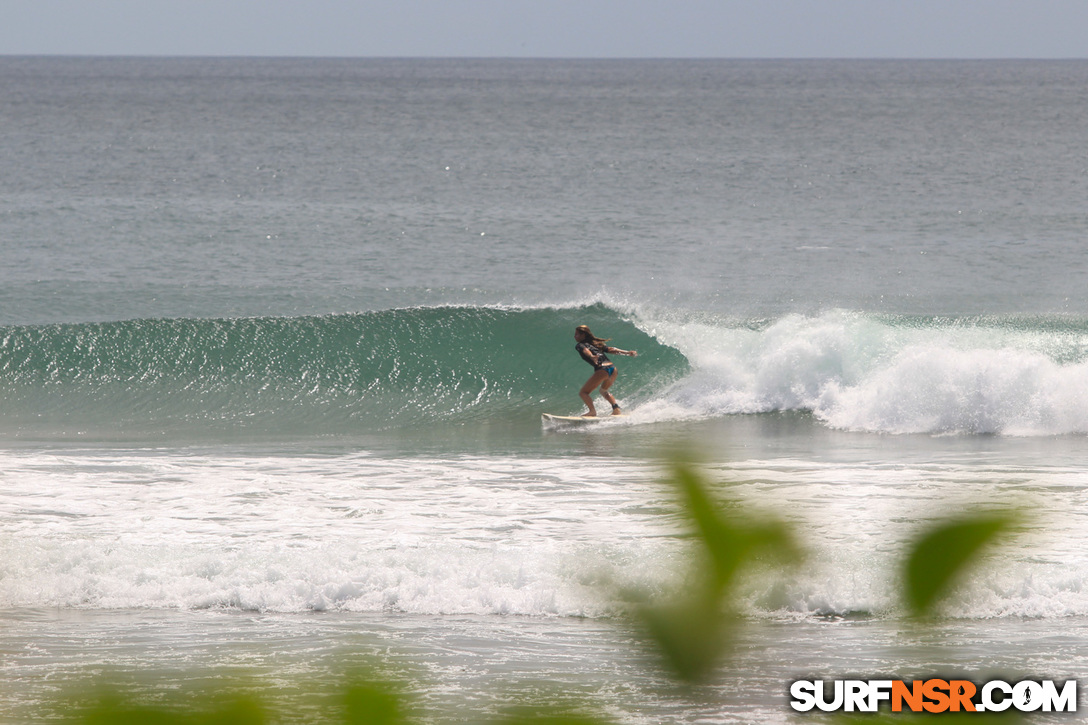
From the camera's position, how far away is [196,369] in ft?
61.1

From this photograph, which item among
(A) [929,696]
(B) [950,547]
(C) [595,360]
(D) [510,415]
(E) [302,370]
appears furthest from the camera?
(E) [302,370]

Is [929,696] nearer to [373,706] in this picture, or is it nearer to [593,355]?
[373,706]

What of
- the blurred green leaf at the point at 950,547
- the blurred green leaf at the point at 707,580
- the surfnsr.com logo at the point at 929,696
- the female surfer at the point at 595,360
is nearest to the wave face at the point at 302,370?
the female surfer at the point at 595,360

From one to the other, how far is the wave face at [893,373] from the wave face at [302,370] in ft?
3.93

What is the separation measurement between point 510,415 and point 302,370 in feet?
13.0

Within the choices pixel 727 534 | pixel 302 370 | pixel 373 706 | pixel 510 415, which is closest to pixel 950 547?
pixel 727 534

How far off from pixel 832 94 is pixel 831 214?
249 feet

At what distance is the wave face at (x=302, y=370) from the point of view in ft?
53.5

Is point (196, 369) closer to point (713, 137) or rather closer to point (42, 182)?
point (42, 182)

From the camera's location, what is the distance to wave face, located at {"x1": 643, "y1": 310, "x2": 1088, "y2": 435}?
14.8m

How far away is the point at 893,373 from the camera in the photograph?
16.1 meters

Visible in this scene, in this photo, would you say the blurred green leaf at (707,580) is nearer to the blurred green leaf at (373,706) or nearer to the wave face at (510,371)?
the blurred green leaf at (373,706)

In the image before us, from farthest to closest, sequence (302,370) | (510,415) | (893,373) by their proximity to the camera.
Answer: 1. (302,370)
2. (510,415)
3. (893,373)

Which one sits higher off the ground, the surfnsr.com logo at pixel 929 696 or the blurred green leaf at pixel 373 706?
the surfnsr.com logo at pixel 929 696
